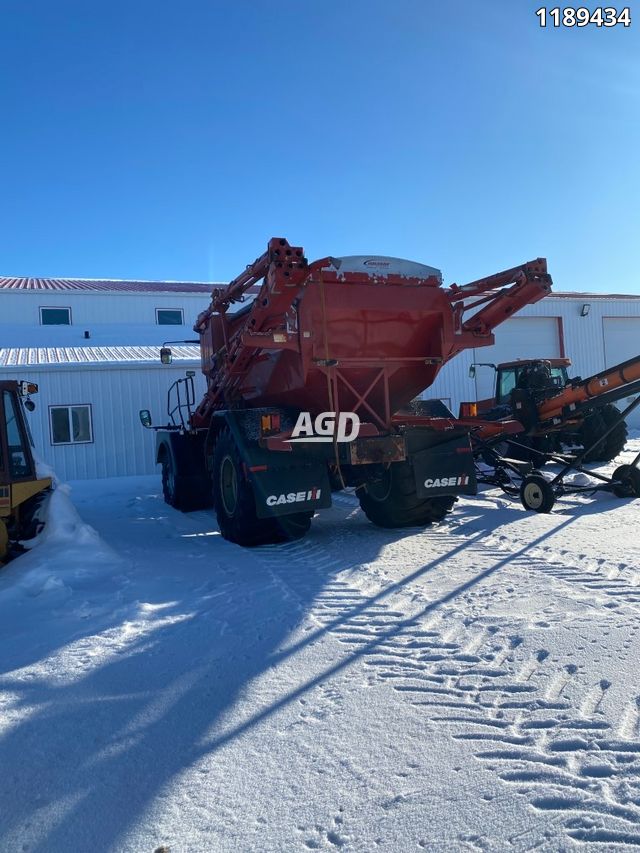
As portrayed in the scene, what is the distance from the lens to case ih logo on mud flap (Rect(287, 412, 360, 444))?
745 centimetres

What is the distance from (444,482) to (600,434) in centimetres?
721

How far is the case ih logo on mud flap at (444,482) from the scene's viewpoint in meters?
8.15

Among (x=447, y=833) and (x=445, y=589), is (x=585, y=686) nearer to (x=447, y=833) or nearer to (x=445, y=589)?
(x=447, y=833)

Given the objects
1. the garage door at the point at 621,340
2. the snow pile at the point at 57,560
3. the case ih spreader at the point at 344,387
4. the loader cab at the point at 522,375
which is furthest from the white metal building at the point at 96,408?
the garage door at the point at 621,340

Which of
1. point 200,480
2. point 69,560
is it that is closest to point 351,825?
point 69,560

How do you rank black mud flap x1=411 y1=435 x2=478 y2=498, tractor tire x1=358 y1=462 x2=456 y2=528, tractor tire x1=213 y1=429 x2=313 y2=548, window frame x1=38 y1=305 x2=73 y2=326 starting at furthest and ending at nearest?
window frame x1=38 y1=305 x2=73 y2=326, tractor tire x1=358 y1=462 x2=456 y2=528, black mud flap x1=411 y1=435 x2=478 y2=498, tractor tire x1=213 y1=429 x2=313 y2=548

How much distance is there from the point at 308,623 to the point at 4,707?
2.01 metres

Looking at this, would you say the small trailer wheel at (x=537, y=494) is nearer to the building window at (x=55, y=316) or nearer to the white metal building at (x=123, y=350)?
the white metal building at (x=123, y=350)

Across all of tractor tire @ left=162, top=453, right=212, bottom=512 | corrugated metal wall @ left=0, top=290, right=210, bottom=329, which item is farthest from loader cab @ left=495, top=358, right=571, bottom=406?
corrugated metal wall @ left=0, top=290, right=210, bottom=329

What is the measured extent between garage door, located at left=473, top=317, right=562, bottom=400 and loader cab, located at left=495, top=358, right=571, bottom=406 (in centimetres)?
766

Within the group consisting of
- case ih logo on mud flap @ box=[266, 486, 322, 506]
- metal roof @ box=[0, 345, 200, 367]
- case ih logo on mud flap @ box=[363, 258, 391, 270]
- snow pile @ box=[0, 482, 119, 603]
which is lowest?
snow pile @ box=[0, 482, 119, 603]

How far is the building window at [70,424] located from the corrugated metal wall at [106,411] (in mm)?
105

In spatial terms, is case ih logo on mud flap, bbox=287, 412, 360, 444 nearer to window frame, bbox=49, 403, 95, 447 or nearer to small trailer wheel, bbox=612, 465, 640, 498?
small trailer wheel, bbox=612, 465, 640, 498

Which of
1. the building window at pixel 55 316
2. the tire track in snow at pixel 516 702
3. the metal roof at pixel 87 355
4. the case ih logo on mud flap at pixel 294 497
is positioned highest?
the building window at pixel 55 316
